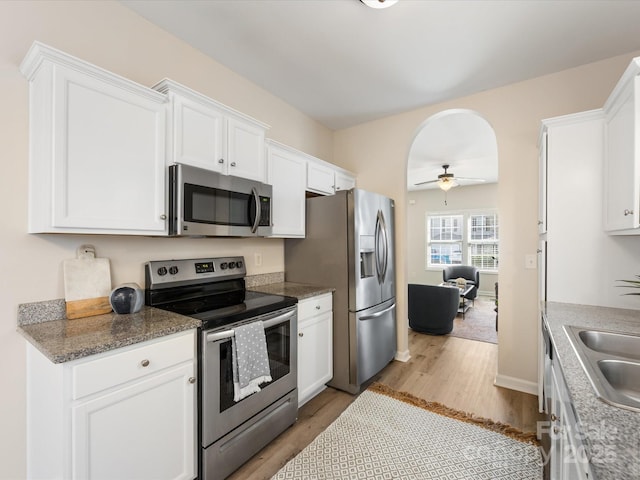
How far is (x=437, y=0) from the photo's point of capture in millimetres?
1777

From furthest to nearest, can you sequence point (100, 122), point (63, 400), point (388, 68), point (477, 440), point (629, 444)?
point (388, 68), point (477, 440), point (100, 122), point (63, 400), point (629, 444)

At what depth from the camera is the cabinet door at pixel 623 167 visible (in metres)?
1.37

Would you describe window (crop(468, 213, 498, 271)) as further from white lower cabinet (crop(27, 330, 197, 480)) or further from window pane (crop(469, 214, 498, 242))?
white lower cabinet (crop(27, 330, 197, 480))

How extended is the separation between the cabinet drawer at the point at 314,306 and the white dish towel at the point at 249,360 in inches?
20.0

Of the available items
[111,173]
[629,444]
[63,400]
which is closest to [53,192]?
[111,173]

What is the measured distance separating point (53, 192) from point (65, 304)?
610mm

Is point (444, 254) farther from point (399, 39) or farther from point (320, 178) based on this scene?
point (399, 39)

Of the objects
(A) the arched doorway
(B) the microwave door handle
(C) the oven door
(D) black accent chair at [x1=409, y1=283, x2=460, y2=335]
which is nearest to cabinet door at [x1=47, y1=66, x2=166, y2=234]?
(B) the microwave door handle

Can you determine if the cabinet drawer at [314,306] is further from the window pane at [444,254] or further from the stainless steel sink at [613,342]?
the window pane at [444,254]

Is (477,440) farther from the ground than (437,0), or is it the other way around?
(437,0)

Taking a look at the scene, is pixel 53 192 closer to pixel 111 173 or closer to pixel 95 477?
pixel 111 173

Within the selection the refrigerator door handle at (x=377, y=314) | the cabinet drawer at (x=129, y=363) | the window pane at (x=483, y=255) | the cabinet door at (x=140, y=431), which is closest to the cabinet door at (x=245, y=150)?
the cabinet drawer at (x=129, y=363)

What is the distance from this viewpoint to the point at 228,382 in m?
1.68

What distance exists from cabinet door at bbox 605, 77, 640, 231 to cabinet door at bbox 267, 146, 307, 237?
2.13 metres
